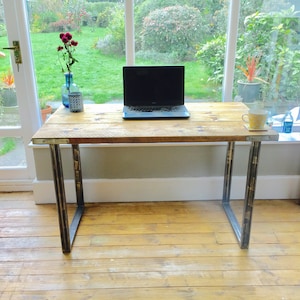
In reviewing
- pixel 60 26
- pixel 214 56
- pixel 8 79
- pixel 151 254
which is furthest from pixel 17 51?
pixel 151 254

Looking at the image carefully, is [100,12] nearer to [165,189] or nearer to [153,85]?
[153,85]

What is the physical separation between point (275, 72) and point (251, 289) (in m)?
1.48

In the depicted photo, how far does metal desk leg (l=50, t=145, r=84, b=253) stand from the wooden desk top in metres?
0.13

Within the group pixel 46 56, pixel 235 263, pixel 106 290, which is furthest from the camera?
pixel 46 56

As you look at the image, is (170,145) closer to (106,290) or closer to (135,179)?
(135,179)

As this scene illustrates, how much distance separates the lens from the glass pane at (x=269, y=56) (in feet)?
7.14

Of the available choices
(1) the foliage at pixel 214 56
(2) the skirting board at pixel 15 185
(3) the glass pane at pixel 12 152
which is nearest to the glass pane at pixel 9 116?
(3) the glass pane at pixel 12 152

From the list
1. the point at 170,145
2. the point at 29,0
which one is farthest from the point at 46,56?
the point at 170,145

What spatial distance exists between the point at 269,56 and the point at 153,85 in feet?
2.93

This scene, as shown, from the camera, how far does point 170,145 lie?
2.30m

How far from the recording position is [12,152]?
8.18ft

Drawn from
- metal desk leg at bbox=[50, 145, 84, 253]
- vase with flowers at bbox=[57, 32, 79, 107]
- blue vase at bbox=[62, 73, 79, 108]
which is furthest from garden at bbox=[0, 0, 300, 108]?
metal desk leg at bbox=[50, 145, 84, 253]

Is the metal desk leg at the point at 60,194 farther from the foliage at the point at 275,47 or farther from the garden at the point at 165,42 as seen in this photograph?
the foliage at the point at 275,47

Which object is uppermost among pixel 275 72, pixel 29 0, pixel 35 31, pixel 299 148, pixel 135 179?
pixel 29 0
